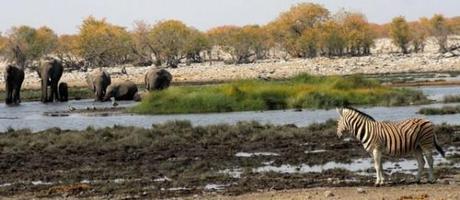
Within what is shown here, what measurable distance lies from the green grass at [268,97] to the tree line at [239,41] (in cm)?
5170

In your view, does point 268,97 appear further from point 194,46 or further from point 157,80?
point 194,46

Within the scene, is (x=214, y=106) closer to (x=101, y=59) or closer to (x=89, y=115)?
(x=89, y=115)

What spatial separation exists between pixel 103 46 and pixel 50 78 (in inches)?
2044

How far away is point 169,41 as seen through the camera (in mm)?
111125

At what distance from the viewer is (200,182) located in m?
17.9

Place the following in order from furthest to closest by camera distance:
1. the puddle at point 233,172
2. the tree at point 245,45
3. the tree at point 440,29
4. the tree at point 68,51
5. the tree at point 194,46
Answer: the tree at point 68,51 → the tree at point 245,45 → the tree at point 194,46 → the tree at point 440,29 → the puddle at point 233,172

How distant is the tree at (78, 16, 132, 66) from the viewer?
347ft

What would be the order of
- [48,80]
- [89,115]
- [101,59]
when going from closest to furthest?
[89,115] → [48,80] → [101,59]

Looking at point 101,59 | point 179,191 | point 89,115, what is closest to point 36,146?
point 179,191

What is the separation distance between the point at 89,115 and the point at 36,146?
53.5 ft

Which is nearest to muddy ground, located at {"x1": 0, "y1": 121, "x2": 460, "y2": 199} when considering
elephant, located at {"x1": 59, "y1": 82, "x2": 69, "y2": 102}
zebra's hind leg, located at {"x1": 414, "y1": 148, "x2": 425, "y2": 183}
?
zebra's hind leg, located at {"x1": 414, "y1": 148, "x2": 425, "y2": 183}

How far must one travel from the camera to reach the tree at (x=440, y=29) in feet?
349

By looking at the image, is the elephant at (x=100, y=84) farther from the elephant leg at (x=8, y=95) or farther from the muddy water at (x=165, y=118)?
the muddy water at (x=165, y=118)

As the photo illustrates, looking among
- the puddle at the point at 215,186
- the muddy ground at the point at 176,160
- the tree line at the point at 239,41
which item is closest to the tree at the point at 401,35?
the tree line at the point at 239,41
